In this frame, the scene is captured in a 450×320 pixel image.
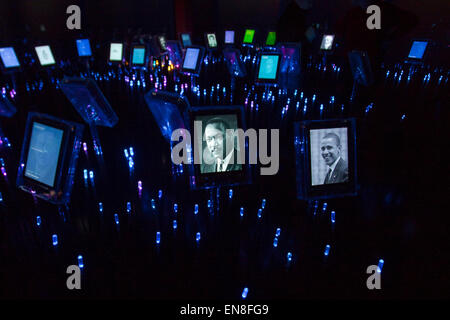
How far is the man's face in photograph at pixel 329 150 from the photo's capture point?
1.98 m

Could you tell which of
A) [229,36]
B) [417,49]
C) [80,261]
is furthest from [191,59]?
[229,36]

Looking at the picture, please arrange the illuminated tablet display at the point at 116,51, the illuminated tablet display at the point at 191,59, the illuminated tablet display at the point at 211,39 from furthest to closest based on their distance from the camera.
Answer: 1. the illuminated tablet display at the point at 211,39
2. the illuminated tablet display at the point at 116,51
3. the illuminated tablet display at the point at 191,59

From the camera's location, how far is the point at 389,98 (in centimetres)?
500

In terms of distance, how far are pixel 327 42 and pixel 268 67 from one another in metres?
5.88

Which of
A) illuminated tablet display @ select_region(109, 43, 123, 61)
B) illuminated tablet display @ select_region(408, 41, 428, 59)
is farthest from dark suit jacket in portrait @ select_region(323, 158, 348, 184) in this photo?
illuminated tablet display @ select_region(408, 41, 428, 59)

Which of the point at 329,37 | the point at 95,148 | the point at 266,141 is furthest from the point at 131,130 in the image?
the point at 329,37

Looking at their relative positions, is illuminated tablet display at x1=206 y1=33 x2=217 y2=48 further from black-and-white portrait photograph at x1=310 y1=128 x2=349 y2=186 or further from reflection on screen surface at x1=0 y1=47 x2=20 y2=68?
black-and-white portrait photograph at x1=310 y1=128 x2=349 y2=186

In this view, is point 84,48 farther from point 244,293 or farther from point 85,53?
point 244,293

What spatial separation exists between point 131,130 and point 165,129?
68 cm

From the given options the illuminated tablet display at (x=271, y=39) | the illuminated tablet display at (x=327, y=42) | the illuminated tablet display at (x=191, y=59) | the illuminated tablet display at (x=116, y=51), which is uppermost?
the illuminated tablet display at (x=271, y=39)

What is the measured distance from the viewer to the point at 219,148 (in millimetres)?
2062

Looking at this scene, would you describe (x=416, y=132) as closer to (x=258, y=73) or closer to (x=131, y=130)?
(x=258, y=73)

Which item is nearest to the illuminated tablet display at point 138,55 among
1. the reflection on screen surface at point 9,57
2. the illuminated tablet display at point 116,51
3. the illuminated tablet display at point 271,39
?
the illuminated tablet display at point 116,51

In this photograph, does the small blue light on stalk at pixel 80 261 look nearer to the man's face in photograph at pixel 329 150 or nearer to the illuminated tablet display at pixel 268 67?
the man's face in photograph at pixel 329 150
